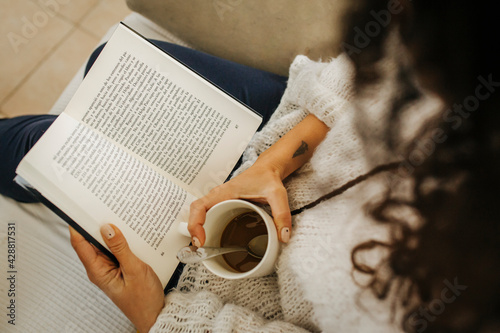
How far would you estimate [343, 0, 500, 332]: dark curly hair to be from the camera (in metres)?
0.30

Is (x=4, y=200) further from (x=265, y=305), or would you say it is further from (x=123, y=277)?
(x=265, y=305)

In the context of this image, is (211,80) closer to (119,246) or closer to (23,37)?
(119,246)

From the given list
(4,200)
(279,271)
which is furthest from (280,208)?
(4,200)

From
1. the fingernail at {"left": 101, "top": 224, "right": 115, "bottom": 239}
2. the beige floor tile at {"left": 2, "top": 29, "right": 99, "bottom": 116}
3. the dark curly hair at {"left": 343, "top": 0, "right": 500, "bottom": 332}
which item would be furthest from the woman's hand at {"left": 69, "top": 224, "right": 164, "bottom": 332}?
the beige floor tile at {"left": 2, "top": 29, "right": 99, "bottom": 116}

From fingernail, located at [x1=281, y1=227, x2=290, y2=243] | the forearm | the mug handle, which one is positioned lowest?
the mug handle

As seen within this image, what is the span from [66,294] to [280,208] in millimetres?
515

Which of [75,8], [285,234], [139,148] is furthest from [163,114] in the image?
[75,8]

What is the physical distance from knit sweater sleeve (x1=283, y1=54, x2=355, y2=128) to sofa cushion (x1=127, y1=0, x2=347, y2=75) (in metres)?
0.17

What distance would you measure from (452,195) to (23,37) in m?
1.55

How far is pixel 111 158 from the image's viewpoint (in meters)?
0.57

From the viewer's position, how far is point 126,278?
517 millimetres

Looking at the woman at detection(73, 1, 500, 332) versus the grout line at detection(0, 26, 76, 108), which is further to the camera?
the grout line at detection(0, 26, 76, 108)

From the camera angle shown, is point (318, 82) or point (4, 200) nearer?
point (318, 82)

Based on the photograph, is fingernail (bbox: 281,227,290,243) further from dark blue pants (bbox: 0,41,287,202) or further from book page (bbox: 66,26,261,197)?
dark blue pants (bbox: 0,41,287,202)
